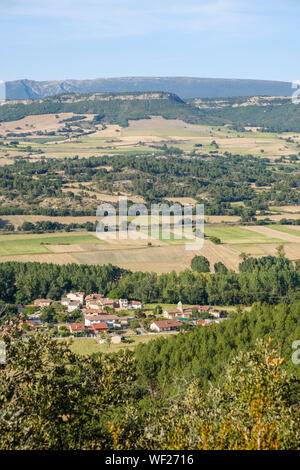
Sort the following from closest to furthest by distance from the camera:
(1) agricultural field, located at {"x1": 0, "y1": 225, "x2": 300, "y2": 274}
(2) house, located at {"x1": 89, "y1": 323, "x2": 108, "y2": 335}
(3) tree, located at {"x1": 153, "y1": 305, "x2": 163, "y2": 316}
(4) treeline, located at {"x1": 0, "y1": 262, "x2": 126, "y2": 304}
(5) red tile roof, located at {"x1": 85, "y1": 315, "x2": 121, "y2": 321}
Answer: (2) house, located at {"x1": 89, "y1": 323, "x2": 108, "y2": 335}, (5) red tile roof, located at {"x1": 85, "y1": 315, "x2": 121, "y2": 321}, (3) tree, located at {"x1": 153, "y1": 305, "x2": 163, "y2": 316}, (4) treeline, located at {"x1": 0, "y1": 262, "x2": 126, "y2": 304}, (1) agricultural field, located at {"x1": 0, "y1": 225, "x2": 300, "y2": 274}

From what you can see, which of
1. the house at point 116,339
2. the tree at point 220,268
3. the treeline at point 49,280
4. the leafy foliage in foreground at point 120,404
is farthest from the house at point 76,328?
the leafy foliage in foreground at point 120,404

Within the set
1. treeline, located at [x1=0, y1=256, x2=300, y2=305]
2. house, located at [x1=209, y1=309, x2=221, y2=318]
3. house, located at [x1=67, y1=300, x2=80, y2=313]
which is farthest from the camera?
treeline, located at [x1=0, y1=256, x2=300, y2=305]

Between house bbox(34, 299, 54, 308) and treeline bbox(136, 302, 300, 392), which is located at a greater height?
treeline bbox(136, 302, 300, 392)

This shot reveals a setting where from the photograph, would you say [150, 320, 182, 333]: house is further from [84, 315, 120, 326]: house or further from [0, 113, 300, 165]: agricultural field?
[0, 113, 300, 165]: agricultural field

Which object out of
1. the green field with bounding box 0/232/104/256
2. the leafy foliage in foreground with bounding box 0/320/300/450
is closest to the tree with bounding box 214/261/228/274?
the green field with bounding box 0/232/104/256

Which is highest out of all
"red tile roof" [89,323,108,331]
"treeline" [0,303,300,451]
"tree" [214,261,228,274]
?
"treeline" [0,303,300,451]

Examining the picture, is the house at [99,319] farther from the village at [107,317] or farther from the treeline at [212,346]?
the treeline at [212,346]
